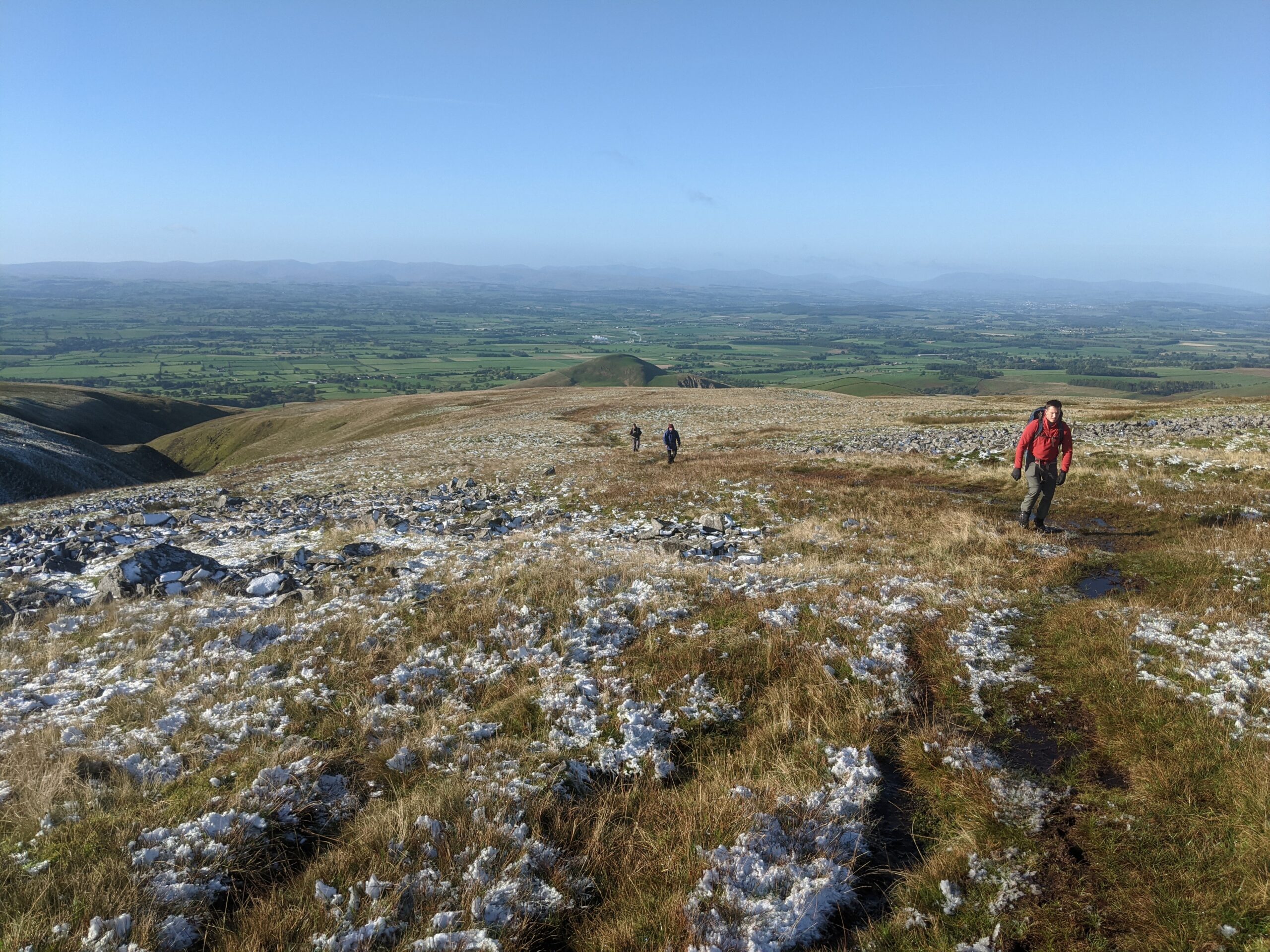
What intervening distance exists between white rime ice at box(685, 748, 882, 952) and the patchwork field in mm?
28

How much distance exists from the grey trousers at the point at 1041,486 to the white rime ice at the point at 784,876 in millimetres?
11764

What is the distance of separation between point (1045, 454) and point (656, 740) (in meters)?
12.5

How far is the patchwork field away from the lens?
4.50 meters

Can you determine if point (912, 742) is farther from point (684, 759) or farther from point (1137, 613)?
point (1137, 613)

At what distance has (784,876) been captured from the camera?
15.6 feet

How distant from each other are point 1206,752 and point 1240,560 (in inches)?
312

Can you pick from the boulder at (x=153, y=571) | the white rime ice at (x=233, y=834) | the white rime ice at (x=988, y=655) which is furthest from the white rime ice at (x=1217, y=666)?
the boulder at (x=153, y=571)

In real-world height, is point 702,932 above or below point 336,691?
above

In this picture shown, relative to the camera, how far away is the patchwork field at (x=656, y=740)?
4.50m

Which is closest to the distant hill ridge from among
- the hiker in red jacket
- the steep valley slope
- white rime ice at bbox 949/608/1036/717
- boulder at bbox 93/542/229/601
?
the steep valley slope

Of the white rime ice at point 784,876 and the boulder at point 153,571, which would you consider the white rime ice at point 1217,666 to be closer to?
the white rime ice at point 784,876

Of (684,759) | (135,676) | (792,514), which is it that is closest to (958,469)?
(792,514)

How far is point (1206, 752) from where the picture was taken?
573cm

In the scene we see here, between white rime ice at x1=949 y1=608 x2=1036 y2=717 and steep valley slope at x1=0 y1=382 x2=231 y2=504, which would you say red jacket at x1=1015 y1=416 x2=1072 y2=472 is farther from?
steep valley slope at x1=0 y1=382 x2=231 y2=504
